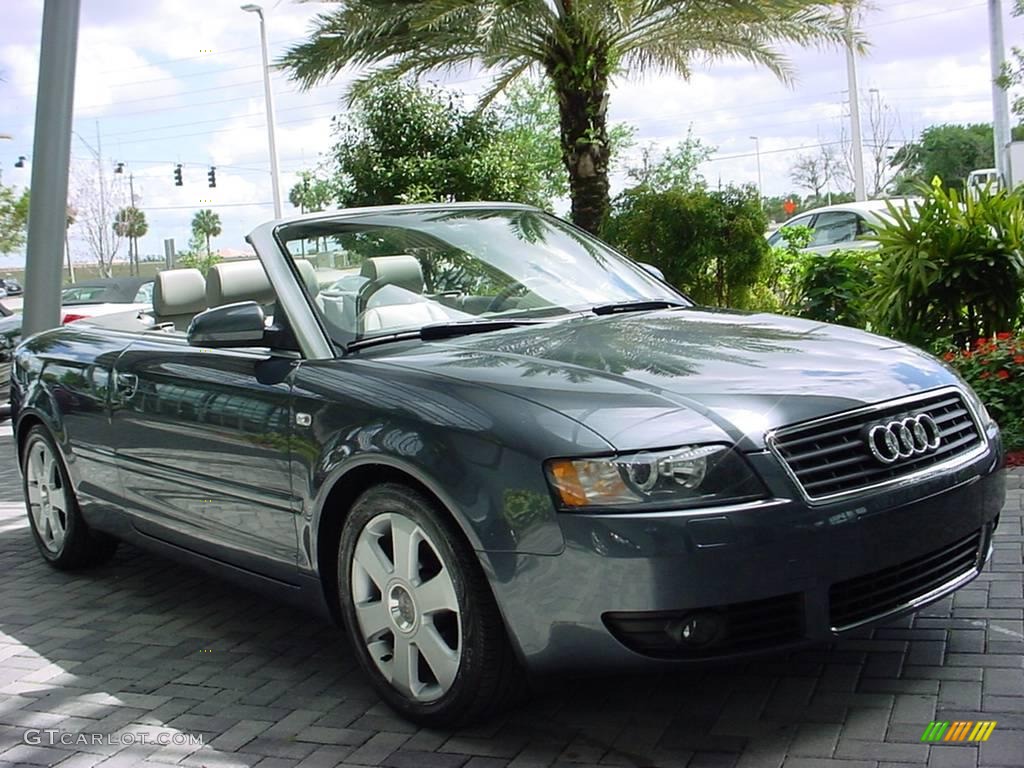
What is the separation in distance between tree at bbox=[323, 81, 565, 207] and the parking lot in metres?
14.1

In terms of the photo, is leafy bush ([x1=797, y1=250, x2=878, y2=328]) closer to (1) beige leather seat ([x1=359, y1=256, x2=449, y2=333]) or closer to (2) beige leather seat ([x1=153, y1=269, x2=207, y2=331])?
(2) beige leather seat ([x1=153, y1=269, x2=207, y2=331])

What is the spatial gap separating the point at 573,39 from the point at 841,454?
34.6 feet

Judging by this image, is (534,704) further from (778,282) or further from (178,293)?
(778,282)

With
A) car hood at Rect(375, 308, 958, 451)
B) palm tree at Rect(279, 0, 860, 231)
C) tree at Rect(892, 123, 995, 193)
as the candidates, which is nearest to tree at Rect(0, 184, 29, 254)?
palm tree at Rect(279, 0, 860, 231)

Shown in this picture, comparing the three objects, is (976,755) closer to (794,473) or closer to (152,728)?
(794,473)

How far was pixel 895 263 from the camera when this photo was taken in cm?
830

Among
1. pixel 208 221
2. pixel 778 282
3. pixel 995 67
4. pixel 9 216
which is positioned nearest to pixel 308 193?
pixel 9 216

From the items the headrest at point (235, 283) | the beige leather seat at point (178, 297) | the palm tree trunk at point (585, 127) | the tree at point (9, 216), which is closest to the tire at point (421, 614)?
the headrest at point (235, 283)

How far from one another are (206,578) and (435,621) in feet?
8.33

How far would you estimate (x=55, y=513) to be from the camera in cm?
597

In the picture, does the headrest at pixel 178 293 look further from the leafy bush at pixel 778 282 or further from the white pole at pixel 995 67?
the white pole at pixel 995 67

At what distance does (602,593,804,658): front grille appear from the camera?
124 inches

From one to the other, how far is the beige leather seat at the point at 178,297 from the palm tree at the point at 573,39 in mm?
7840

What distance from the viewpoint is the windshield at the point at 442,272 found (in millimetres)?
4332
